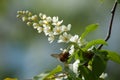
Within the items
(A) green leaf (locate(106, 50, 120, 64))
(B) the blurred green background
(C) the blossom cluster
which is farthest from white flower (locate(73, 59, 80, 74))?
(B) the blurred green background

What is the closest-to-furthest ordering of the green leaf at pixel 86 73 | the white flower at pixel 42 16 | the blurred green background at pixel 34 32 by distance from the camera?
the green leaf at pixel 86 73 < the white flower at pixel 42 16 < the blurred green background at pixel 34 32

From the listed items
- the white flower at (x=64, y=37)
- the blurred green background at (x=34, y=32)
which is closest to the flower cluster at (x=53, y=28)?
the white flower at (x=64, y=37)

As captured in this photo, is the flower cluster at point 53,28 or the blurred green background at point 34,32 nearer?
the flower cluster at point 53,28

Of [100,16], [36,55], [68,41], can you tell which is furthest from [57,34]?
[36,55]

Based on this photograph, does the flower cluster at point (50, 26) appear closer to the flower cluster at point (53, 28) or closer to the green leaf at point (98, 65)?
the flower cluster at point (53, 28)

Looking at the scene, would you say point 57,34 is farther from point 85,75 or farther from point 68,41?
point 85,75

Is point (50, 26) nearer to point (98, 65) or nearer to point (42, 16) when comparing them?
point (42, 16)
